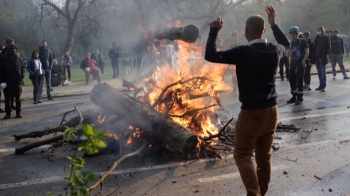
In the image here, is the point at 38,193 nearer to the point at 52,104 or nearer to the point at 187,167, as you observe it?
the point at 187,167

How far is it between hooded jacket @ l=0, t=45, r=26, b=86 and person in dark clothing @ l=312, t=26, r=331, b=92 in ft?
30.8

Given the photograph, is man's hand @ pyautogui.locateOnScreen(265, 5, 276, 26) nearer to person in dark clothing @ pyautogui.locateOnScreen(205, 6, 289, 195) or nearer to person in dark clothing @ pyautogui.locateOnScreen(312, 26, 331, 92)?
person in dark clothing @ pyautogui.locateOnScreen(205, 6, 289, 195)

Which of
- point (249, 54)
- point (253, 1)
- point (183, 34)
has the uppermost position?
point (253, 1)

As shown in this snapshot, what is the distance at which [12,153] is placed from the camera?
6.46 meters

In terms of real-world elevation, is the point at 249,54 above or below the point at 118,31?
below

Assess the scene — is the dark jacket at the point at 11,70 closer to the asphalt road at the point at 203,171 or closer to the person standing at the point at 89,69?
the asphalt road at the point at 203,171

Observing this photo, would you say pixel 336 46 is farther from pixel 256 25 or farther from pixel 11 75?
pixel 256 25

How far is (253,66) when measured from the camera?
3.63m

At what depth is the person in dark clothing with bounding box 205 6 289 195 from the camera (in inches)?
143

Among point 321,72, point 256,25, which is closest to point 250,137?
point 256,25

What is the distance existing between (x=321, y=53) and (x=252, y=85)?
10.1m

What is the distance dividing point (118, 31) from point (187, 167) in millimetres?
9964

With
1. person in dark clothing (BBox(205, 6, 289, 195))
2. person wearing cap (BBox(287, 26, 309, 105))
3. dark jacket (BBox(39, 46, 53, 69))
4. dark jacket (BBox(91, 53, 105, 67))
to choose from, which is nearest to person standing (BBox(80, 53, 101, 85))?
dark jacket (BBox(91, 53, 105, 67))

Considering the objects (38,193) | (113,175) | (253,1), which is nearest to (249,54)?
→ (113,175)
